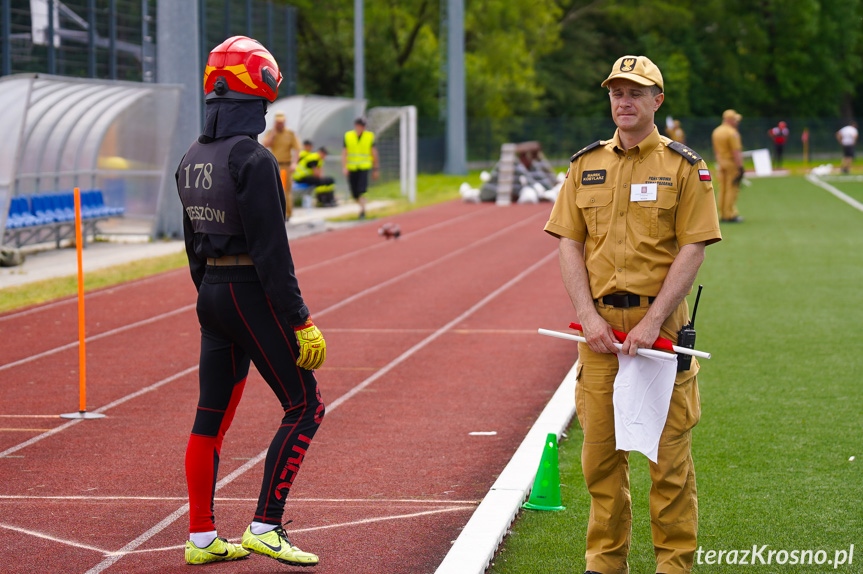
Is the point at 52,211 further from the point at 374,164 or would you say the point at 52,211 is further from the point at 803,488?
the point at 803,488

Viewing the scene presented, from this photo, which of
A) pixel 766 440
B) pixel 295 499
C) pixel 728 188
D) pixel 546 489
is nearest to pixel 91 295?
pixel 295 499

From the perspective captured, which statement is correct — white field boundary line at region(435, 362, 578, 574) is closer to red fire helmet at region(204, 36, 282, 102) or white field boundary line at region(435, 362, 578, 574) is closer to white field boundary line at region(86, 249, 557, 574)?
white field boundary line at region(86, 249, 557, 574)

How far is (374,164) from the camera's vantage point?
25.3 metres

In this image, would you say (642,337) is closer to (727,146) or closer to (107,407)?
(107,407)

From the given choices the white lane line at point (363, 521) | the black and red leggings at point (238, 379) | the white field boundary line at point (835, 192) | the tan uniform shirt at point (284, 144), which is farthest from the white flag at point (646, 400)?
the white field boundary line at point (835, 192)

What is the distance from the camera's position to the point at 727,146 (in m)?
21.5

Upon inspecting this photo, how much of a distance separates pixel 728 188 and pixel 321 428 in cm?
1637

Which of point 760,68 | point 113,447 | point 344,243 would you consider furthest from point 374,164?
point 760,68

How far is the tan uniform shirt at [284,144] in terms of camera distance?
21484mm

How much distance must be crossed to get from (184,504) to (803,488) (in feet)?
10.5

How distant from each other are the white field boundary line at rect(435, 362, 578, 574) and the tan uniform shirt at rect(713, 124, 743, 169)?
603 inches

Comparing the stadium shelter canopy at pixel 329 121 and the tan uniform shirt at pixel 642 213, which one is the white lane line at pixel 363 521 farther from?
the stadium shelter canopy at pixel 329 121

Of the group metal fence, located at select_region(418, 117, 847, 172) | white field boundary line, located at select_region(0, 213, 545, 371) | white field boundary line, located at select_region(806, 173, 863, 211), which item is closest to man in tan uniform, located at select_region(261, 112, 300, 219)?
white field boundary line, located at select_region(0, 213, 545, 371)

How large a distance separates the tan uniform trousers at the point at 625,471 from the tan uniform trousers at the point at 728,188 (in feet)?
58.1
